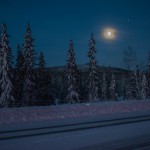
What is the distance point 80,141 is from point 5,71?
118ft

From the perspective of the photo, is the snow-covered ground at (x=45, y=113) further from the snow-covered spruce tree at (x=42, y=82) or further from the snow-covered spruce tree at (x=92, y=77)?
the snow-covered spruce tree at (x=92, y=77)

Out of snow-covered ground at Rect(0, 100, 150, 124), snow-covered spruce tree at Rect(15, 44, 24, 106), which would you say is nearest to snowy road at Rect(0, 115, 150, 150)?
snow-covered ground at Rect(0, 100, 150, 124)

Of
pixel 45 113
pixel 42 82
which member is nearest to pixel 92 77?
pixel 42 82

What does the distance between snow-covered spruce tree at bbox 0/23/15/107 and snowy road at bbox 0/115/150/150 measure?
106 feet

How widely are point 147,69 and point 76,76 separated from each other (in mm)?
26948

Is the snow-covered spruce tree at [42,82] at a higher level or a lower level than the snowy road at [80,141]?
higher

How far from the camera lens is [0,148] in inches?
432

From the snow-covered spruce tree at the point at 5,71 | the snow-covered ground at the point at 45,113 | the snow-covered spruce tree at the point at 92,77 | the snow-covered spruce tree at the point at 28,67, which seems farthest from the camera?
the snow-covered spruce tree at the point at 92,77

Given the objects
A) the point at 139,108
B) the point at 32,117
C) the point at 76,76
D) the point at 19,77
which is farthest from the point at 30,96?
the point at 32,117

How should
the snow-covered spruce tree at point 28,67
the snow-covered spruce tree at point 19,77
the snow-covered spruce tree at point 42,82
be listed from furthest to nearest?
the snow-covered spruce tree at point 42,82
the snow-covered spruce tree at point 19,77
the snow-covered spruce tree at point 28,67

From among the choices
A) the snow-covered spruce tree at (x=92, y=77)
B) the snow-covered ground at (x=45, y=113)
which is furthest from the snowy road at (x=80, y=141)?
the snow-covered spruce tree at (x=92, y=77)

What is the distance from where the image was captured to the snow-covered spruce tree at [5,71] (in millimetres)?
44941

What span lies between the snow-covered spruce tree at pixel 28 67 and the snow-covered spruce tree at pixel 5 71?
3496mm

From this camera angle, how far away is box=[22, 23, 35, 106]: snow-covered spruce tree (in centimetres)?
4947
